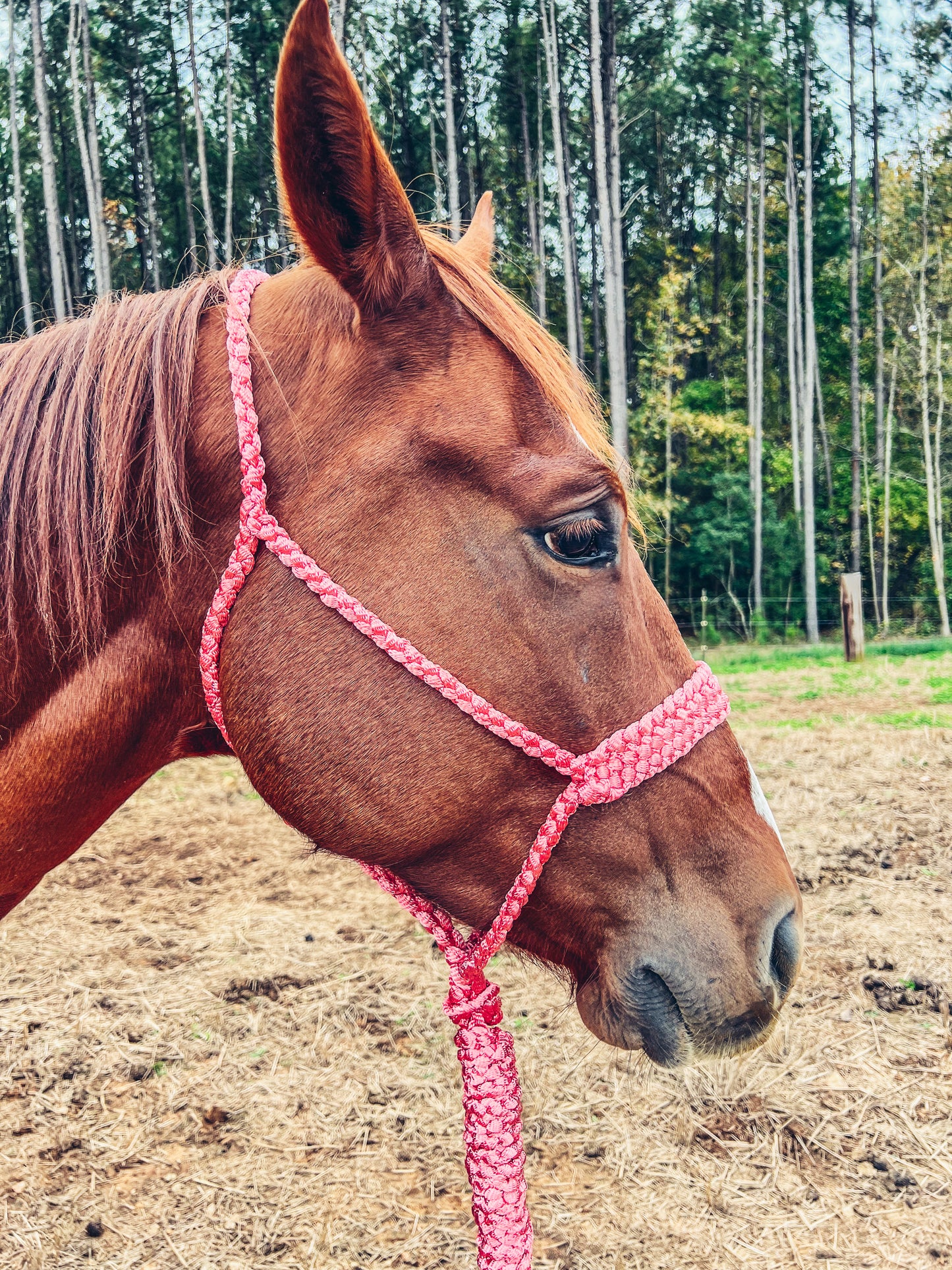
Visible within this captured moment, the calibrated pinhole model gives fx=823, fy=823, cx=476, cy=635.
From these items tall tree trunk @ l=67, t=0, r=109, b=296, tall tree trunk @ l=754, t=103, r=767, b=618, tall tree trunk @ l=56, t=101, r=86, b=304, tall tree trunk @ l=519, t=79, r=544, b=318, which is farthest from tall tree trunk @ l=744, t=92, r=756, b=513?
tall tree trunk @ l=56, t=101, r=86, b=304

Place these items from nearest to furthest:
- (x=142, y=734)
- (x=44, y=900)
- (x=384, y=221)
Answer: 1. (x=384, y=221)
2. (x=142, y=734)
3. (x=44, y=900)

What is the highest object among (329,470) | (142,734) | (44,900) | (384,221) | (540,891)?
(384,221)

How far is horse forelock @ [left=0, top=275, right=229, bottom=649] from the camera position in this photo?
138 cm

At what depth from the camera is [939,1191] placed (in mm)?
2273

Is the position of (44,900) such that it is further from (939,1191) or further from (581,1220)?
(939,1191)

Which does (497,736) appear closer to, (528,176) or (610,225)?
(610,225)

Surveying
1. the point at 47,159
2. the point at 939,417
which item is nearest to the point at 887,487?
the point at 939,417

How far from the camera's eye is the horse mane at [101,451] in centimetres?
138

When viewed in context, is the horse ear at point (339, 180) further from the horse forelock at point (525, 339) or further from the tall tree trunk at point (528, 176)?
the tall tree trunk at point (528, 176)

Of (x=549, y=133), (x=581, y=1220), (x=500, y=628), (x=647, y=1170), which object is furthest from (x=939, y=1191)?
(x=549, y=133)

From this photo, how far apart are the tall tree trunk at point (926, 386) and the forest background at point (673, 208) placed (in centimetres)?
15

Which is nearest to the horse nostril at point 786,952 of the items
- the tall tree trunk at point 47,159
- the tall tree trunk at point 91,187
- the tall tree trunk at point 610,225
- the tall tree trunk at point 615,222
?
the tall tree trunk at point 610,225

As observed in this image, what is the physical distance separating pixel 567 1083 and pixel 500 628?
215cm

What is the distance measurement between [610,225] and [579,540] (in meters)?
Answer: 14.2
